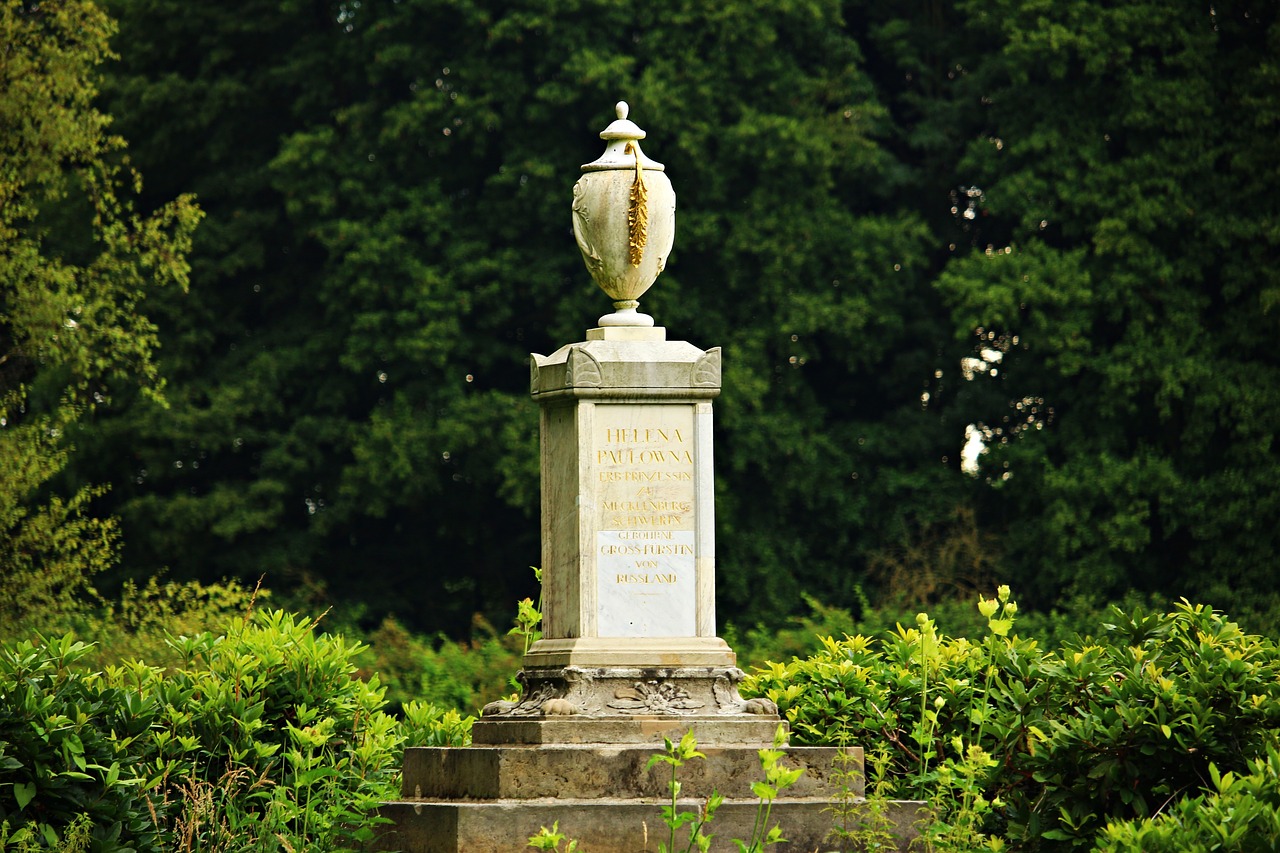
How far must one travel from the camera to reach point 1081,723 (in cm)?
856

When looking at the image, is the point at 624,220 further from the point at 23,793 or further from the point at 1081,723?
the point at 23,793

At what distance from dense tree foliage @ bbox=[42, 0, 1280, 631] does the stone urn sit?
15.0 meters

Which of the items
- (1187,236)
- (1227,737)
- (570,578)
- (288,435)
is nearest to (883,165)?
(1187,236)

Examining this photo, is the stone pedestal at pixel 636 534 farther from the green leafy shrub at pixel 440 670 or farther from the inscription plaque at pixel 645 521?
the green leafy shrub at pixel 440 670

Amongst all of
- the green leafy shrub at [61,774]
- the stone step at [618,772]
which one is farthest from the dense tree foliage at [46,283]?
the stone step at [618,772]

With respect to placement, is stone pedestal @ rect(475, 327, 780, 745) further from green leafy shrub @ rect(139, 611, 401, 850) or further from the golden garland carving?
green leafy shrub @ rect(139, 611, 401, 850)

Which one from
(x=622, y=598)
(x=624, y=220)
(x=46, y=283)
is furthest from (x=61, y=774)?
(x=46, y=283)

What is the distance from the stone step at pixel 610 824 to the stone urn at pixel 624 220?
9.54 ft

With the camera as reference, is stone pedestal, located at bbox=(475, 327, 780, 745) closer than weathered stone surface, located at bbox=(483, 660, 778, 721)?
No

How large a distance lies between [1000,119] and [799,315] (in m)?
4.11

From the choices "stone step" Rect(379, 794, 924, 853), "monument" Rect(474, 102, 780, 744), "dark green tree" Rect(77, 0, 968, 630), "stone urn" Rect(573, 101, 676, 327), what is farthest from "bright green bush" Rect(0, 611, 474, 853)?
"dark green tree" Rect(77, 0, 968, 630)

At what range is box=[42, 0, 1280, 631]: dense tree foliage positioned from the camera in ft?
84.7

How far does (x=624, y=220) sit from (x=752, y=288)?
1725 centimetres

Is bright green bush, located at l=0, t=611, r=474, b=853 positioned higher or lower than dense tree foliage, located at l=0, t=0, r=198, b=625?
lower
